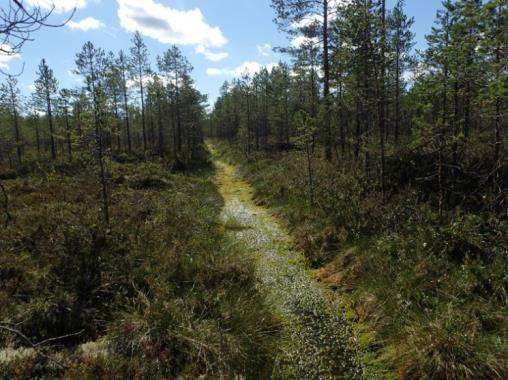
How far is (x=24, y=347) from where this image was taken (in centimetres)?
486

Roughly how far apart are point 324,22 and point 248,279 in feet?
49.5

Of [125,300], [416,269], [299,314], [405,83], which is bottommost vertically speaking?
[299,314]

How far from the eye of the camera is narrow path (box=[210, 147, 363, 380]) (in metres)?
5.00

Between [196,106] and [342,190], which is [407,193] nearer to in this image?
[342,190]

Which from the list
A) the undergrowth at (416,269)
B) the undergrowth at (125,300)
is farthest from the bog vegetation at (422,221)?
the undergrowth at (125,300)

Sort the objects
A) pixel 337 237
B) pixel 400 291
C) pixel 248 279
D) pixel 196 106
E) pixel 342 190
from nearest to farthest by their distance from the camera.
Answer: pixel 400 291, pixel 248 279, pixel 337 237, pixel 342 190, pixel 196 106

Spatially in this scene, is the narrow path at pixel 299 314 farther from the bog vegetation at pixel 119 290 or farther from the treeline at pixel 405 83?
the treeline at pixel 405 83

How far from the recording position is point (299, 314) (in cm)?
641

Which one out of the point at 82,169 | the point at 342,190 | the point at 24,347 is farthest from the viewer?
the point at 82,169

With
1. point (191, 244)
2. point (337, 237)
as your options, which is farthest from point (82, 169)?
point (337, 237)

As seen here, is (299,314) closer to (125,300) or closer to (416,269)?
(416,269)

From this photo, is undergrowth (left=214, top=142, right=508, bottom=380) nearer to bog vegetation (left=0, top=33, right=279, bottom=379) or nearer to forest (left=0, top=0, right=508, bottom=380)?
forest (left=0, top=0, right=508, bottom=380)

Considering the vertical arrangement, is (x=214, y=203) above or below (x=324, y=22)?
below

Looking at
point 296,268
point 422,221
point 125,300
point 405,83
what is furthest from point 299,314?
point 405,83
